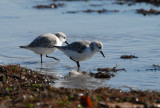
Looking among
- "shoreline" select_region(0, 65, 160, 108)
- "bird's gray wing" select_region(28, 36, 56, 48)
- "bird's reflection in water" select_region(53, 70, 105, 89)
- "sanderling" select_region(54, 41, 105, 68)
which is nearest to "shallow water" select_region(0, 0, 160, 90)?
"bird's reflection in water" select_region(53, 70, 105, 89)

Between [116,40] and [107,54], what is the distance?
2.55 meters

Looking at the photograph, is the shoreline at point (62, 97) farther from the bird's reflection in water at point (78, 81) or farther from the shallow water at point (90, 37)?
the shallow water at point (90, 37)

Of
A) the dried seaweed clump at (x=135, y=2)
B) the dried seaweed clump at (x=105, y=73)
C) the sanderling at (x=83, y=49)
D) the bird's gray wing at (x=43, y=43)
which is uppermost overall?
the dried seaweed clump at (x=135, y=2)

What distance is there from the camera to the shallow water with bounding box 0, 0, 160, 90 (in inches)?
385

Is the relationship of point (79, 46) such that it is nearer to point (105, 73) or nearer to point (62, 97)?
point (105, 73)

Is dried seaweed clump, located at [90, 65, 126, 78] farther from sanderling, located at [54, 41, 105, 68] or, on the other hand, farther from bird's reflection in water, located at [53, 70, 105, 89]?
sanderling, located at [54, 41, 105, 68]

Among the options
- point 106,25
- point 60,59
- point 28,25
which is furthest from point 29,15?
point 60,59

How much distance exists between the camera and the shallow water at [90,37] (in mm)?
9781

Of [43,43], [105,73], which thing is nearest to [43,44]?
[43,43]

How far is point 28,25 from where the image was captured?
19.2 metres

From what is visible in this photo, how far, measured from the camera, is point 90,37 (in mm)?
16219

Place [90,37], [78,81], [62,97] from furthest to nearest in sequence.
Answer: [90,37] < [78,81] < [62,97]

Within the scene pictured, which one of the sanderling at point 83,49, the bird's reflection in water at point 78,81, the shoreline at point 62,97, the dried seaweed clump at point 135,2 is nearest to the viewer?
the shoreline at point 62,97

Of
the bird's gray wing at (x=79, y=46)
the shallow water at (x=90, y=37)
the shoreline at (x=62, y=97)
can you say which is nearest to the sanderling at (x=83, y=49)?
the bird's gray wing at (x=79, y=46)
